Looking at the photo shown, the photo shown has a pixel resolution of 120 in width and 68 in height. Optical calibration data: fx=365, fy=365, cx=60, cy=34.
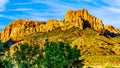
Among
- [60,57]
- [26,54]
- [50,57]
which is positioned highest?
[60,57]

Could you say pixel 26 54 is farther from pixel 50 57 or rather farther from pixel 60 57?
pixel 60 57

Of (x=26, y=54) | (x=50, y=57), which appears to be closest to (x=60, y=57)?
(x=50, y=57)

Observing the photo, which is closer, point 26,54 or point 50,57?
point 50,57

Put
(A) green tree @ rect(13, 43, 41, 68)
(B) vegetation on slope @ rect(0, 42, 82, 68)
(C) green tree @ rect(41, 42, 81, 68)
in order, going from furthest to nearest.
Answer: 1. (A) green tree @ rect(13, 43, 41, 68)
2. (B) vegetation on slope @ rect(0, 42, 82, 68)
3. (C) green tree @ rect(41, 42, 81, 68)

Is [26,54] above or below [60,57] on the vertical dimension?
below

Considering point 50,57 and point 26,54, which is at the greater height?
point 50,57

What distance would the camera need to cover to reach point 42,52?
166 meters

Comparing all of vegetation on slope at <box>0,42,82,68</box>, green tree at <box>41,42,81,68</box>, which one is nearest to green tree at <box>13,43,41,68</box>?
vegetation on slope at <box>0,42,82,68</box>

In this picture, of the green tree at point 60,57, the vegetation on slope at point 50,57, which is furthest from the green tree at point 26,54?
the green tree at point 60,57

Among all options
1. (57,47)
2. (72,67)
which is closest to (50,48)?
(57,47)

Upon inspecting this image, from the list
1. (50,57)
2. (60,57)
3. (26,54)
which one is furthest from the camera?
(26,54)

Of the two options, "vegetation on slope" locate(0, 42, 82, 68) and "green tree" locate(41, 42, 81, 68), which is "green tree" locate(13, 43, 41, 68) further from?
"green tree" locate(41, 42, 81, 68)

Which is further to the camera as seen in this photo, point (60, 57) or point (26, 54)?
point (26, 54)

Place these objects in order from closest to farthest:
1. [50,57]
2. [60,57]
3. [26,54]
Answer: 1. [60,57]
2. [50,57]
3. [26,54]
